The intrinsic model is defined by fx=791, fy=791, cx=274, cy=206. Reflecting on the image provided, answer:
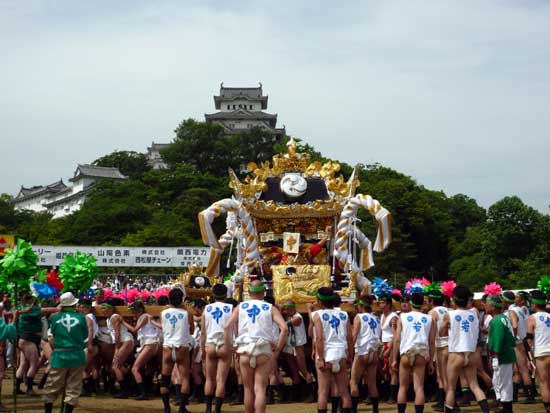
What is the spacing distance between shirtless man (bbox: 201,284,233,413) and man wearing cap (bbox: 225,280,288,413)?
1136 millimetres

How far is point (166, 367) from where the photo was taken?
11930mm

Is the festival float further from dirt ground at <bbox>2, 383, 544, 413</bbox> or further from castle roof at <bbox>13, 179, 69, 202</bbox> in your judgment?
castle roof at <bbox>13, 179, 69, 202</bbox>

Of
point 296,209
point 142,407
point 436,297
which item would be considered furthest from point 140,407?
point 296,209

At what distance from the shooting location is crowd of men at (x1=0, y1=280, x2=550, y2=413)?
10.2 m

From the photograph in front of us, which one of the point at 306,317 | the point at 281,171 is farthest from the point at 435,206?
the point at 306,317

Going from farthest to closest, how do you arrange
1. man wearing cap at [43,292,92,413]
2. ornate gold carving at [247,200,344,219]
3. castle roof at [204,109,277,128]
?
castle roof at [204,109,277,128] → ornate gold carving at [247,200,344,219] → man wearing cap at [43,292,92,413]

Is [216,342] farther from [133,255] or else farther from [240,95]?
Result: [240,95]

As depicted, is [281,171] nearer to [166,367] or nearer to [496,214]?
[166,367]

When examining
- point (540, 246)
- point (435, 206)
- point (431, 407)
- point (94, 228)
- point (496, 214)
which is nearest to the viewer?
point (431, 407)

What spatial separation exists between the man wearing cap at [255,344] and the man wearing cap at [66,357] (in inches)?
87.6

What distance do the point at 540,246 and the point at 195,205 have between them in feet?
100

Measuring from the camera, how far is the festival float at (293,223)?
17.7 m

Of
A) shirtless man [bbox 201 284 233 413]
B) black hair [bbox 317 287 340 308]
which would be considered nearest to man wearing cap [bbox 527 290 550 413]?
black hair [bbox 317 287 340 308]

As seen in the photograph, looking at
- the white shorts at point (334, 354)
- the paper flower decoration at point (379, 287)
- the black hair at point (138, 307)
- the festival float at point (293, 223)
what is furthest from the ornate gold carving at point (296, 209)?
the white shorts at point (334, 354)
